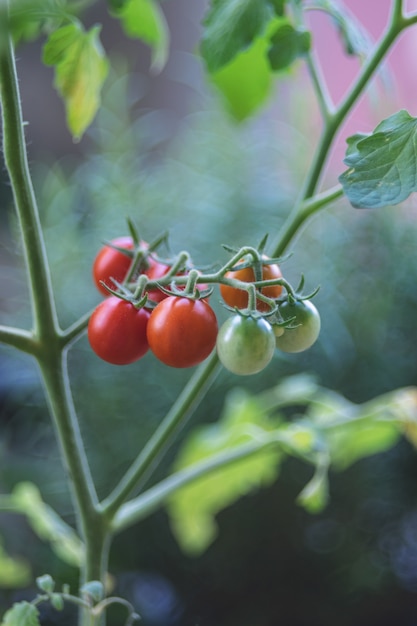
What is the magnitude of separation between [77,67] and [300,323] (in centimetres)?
18

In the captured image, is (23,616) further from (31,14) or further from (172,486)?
(31,14)

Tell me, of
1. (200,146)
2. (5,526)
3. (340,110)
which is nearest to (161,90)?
(200,146)

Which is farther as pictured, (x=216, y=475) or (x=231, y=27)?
(x=216, y=475)

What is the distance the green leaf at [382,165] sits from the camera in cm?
25

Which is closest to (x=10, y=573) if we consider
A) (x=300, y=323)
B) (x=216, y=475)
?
(x=216, y=475)

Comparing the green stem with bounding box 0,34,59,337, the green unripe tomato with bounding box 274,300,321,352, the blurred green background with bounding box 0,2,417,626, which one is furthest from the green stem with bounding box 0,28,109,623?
the blurred green background with bounding box 0,2,417,626

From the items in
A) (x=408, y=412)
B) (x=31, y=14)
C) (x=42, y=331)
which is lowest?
(x=408, y=412)

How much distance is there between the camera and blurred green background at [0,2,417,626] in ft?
2.26

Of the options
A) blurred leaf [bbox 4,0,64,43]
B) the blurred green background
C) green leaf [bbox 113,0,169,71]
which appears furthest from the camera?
the blurred green background

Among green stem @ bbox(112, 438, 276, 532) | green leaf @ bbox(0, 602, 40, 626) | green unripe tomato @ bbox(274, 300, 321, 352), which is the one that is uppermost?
green unripe tomato @ bbox(274, 300, 321, 352)

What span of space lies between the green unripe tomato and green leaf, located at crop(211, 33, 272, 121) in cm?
22

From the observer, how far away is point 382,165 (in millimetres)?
252

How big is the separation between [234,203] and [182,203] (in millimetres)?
54

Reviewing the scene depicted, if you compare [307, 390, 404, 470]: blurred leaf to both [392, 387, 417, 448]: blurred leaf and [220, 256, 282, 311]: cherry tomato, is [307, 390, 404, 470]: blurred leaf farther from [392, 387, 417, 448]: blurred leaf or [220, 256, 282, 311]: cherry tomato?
[220, 256, 282, 311]: cherry tomato
